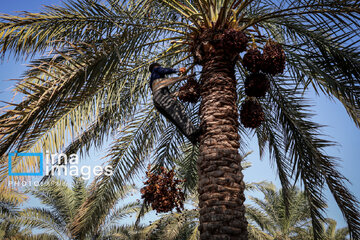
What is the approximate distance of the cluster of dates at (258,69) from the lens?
404 cm

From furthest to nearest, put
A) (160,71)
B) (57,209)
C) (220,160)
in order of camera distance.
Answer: (57,209) → (160,71) → (220,160)

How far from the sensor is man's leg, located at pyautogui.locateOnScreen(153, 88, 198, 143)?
155 inches

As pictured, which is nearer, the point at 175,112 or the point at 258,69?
the point at 175,112

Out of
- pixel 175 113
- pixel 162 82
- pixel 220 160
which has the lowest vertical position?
pixel 220 160

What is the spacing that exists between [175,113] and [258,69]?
126 centimetres

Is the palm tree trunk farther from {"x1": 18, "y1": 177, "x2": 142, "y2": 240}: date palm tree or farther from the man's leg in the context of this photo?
{"x1": 18, "y1": 177, "x2": 142, "y2": 240}: date palm tree

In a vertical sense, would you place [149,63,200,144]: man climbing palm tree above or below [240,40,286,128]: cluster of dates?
below

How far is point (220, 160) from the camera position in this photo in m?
3.53

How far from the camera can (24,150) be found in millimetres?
4852

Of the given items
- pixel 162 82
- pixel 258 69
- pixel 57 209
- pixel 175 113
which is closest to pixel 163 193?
pixel 175 113

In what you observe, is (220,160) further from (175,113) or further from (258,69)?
(258,69)

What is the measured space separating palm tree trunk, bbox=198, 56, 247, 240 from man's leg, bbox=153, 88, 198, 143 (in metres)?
0.16

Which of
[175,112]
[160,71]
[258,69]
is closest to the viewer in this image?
[175,112]

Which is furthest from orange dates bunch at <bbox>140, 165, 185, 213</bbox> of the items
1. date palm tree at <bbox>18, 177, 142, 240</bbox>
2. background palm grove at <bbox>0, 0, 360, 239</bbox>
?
date palm tree at <bbox>18, 177, 142, 240</bbox>
